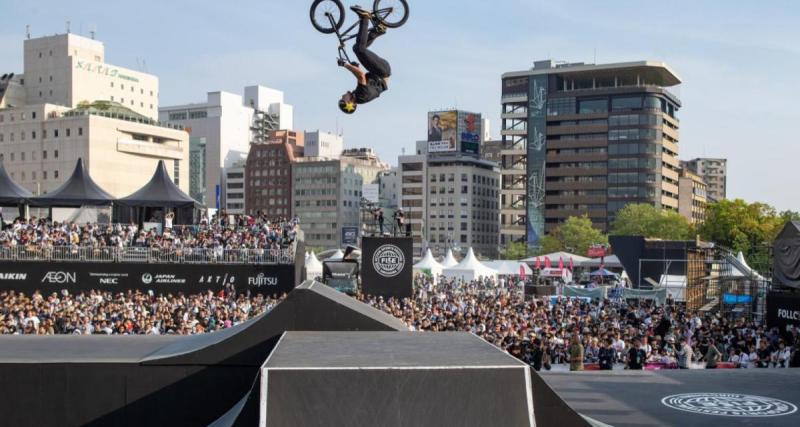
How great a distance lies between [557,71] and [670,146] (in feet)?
71.8

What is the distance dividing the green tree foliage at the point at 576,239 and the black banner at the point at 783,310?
70920 millimetres

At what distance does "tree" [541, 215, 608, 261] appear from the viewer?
9512 centimetres

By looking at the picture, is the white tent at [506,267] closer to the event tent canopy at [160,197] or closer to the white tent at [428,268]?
the white tent at [428,268]

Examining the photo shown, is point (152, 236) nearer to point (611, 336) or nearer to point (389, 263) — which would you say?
point (389, 263)

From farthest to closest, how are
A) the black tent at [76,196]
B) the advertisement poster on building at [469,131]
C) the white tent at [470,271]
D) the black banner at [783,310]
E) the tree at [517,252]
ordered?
the advertisement poster on building at [469,131], the tree at [517,252], the white tent at [470,271], the black tent at [76,196], the black banner at [783,310]

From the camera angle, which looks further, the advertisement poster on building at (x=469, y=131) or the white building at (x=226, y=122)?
the white building at (x=226, y=122)

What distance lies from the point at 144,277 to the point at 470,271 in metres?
22.6

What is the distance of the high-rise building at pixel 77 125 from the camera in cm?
10588

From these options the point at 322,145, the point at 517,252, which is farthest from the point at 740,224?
the point at 322,145

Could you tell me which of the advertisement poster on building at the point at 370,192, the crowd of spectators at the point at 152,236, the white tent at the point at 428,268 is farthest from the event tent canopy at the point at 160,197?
the advertisement poster on building at the point at 370,192

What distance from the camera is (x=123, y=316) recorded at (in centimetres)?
2231

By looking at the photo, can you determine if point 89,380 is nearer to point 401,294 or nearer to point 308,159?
point 401,294

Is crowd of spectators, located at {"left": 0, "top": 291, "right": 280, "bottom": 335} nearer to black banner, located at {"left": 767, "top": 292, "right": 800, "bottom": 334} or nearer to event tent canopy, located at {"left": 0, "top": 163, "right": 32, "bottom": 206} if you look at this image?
event tent canopy, located at {"left": 0, "top": 163, "right": 32, "bottom": 206}

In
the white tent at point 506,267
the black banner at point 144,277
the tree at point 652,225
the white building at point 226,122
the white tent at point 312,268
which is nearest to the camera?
the black banner at point 144,277
